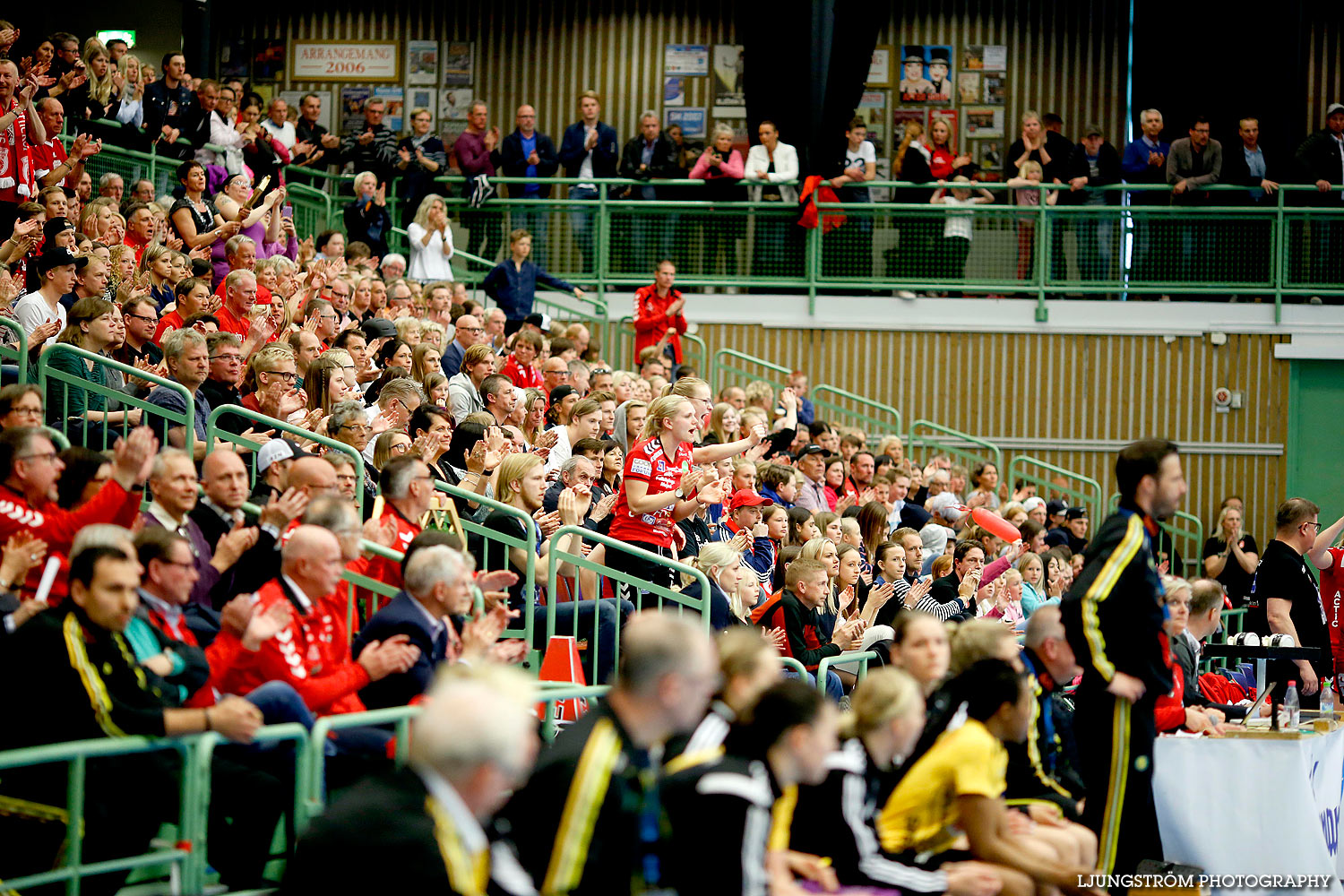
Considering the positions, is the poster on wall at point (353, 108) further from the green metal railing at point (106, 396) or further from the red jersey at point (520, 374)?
the green metal railing at point (106, 396)

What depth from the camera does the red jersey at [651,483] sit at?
8141 mm

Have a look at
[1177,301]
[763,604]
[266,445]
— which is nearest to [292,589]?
[266,445]

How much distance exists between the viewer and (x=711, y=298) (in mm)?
16375

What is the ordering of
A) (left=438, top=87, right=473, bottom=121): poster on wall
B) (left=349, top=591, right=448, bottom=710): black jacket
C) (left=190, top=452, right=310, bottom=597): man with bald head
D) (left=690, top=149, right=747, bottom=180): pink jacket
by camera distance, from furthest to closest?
(left=438, top=87, right=473, bottom=121): poster on wall → (left=690, top=149, right=747, bottom=180): pink jacket → (left=190, top=452, right=310, bottom=597): man with bald head → (left=349, top=591, right=448, bottom=710): black jacket

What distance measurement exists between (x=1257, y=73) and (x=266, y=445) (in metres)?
13.0

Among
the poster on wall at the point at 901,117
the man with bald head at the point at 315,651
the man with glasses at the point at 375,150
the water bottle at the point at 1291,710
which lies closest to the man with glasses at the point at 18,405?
the man with bald head at the point at 315,651

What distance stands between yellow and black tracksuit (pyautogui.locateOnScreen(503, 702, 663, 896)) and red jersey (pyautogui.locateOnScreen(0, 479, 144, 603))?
2755mm

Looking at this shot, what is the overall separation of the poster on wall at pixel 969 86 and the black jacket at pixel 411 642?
14849 millimetres

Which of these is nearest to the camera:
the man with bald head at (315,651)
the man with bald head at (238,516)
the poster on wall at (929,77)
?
the man with bald head at (315,651)

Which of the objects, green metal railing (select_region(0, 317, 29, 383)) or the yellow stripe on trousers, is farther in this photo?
green metal railing (select_region(0, 317, 29, 383))

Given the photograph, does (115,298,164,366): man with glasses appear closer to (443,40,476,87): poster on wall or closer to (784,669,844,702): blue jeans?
(784,669,844,702): blue jeans

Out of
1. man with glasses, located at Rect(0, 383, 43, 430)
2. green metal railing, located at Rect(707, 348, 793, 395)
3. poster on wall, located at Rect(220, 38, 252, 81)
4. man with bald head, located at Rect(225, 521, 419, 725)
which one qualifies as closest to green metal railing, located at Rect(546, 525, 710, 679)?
man with bald head, located at Rect(225, 521, 419, 725)

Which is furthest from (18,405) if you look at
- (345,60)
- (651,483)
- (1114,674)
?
(345,60)

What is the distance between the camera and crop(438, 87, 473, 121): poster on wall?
63.5ft
